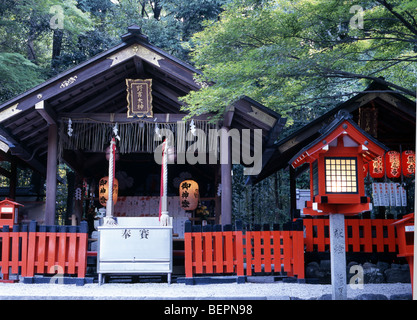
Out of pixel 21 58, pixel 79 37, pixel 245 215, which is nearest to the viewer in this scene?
pixel 21 58

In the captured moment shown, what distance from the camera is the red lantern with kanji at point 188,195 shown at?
575 inches

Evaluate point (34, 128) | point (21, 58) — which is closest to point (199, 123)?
point (34, 128)

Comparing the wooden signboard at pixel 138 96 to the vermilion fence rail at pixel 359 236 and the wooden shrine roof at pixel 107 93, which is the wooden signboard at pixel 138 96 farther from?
the vermilion fence rail at pixel 359 236

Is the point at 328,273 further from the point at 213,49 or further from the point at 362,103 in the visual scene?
the point at 213,49

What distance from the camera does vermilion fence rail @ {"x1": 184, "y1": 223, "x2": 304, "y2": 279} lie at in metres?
10.2

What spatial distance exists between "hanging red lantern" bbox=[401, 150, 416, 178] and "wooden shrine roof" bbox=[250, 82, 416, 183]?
0.43 meters

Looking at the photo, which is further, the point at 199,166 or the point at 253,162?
the point at 199,166

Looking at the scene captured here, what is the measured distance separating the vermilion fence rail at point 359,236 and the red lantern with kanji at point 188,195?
432cm

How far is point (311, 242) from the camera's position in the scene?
37.5ft

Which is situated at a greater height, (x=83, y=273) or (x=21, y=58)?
(x=21, y=58)

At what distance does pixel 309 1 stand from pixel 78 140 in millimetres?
7481

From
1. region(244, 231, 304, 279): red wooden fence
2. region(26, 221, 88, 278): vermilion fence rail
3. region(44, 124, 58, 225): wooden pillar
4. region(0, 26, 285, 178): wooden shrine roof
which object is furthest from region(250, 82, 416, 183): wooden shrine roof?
region(44, 124, 58, 225): wooden pillar

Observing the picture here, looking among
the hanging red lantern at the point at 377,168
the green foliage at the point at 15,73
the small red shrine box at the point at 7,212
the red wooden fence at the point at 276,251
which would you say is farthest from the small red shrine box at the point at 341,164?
the green foliage at the point at 15,73

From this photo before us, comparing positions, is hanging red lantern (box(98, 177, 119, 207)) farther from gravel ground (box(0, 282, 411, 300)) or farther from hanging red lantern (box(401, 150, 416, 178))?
hanging red lantern (box(401, 150, 416, 178))
